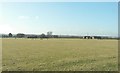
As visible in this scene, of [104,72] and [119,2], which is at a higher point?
[119,2]

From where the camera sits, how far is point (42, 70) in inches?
664

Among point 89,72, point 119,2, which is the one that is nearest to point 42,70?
point 89,72

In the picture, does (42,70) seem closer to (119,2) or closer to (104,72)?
(104,72)

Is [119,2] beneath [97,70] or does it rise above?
above

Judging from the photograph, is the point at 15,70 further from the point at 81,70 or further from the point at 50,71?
the point at 81,70

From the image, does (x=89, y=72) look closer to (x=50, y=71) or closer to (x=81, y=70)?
(x=81, y=70)

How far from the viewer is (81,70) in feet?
55.2

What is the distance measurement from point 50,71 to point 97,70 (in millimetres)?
3282

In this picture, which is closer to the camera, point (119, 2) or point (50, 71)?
point (50, 71)

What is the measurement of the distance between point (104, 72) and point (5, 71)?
6707 mm

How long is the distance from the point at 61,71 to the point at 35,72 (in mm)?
1751

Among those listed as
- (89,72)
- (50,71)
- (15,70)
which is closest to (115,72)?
(89,72)

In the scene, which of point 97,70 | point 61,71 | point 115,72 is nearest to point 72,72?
point 61,71

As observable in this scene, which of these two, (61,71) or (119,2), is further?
(119,2)
